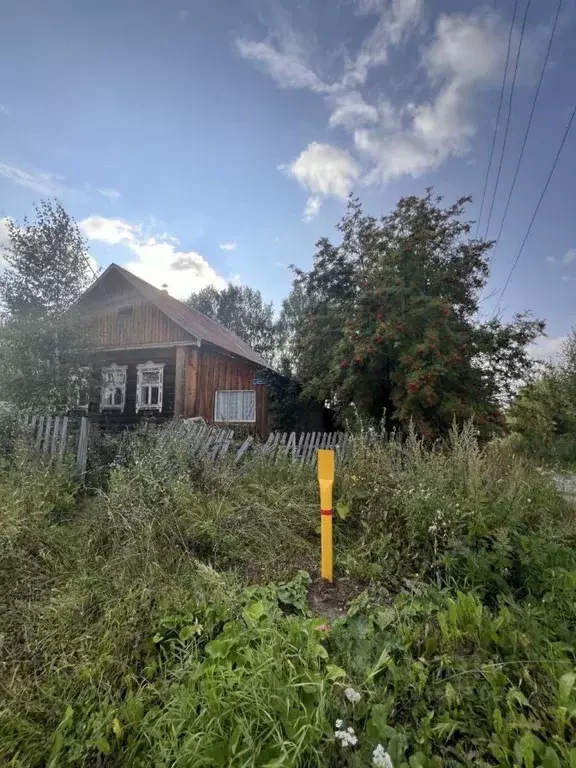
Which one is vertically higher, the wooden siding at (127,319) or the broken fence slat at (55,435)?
the wooden siding at (127,319)

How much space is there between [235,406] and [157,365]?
327cm

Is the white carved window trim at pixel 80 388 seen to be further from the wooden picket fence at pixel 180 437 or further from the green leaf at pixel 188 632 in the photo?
the green leaf at pixel 188 632

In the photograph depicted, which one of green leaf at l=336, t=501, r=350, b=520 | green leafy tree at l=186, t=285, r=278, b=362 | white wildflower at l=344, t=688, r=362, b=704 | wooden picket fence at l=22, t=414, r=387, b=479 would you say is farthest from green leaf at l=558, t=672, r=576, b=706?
green leafy tree at l=186, t=285, r=278, b=362

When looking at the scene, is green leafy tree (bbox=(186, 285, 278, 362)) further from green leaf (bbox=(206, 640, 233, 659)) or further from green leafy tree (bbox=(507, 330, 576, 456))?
green leaf (bbox=(206, 640, 233, 659))

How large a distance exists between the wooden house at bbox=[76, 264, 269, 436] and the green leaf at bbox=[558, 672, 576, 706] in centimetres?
1119

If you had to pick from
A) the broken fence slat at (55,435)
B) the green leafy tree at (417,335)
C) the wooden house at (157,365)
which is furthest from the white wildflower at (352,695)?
the wooden house at (157,365)

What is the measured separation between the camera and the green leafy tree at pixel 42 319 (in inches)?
292

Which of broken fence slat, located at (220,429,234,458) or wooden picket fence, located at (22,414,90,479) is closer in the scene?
wooden picket fence, located at (22,414,90,479)

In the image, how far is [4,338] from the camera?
24.7 feet

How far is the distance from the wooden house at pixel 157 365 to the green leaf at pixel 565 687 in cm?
1119

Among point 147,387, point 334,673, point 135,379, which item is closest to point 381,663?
point 334,673

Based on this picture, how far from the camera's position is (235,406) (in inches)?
536

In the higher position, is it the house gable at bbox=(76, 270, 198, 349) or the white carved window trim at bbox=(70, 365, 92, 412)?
the house gable at bbox=(76, 270, 198, 349)

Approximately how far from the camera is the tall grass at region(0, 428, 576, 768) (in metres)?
1.34
